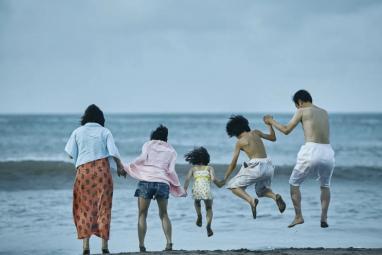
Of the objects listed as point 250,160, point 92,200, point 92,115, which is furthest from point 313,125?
point 92,200

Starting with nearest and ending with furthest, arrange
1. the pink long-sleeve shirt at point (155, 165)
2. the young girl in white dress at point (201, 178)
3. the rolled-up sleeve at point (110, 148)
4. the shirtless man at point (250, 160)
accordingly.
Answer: the rolled-up sleeve at point (110, 148) < the pink long-sleeve shirt at point (155, 165) < the shirtless man at point (250, 160) < the young girl in white dress at point (201, 178)

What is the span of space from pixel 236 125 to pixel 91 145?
1743 mm

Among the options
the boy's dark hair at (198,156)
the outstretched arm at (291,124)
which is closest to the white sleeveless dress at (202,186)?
the boy's dark hair at (198,156)

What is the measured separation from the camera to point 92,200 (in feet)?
26.0

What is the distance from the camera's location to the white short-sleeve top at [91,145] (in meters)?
7.91

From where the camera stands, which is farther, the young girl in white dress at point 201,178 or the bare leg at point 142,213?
the young girl in white dress at point 201,178

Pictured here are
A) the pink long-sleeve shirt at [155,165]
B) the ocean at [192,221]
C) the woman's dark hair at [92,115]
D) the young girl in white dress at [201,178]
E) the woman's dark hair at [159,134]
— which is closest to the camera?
the woman's dark hair at [92,115]

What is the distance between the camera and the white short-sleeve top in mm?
7906

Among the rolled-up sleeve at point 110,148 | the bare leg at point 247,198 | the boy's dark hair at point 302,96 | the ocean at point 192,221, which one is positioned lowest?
the ocean at point 192,221

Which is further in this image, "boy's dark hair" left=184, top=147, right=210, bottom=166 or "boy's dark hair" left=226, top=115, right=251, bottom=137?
"boy's dark hair" left=184, top=147, right=210, bottom=166

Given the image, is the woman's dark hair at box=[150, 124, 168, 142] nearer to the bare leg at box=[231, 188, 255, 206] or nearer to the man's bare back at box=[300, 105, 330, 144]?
the bare leg at box=[231, 188, 255, 206]

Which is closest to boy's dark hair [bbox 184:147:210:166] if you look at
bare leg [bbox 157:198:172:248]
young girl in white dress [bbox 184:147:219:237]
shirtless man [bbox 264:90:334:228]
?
young girl in white dress [bbox 184:147:219:237]

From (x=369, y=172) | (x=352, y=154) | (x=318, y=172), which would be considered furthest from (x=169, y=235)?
(x=352, y=154)

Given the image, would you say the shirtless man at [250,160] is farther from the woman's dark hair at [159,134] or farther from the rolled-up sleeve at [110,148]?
the rolled-up sleeve at [110,148]
